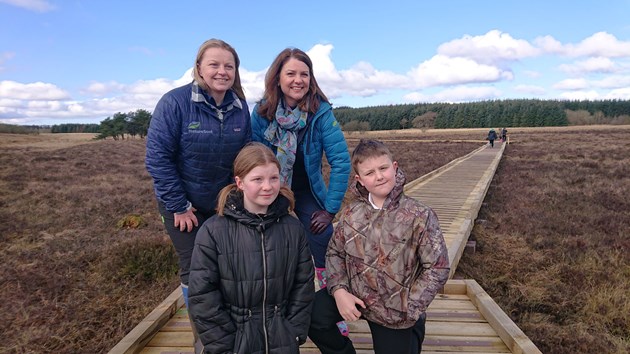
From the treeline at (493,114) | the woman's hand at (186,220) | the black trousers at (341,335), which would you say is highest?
the treeline at (493,114)

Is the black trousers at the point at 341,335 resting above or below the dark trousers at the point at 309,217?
below

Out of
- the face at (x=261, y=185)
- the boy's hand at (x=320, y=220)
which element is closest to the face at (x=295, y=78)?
the face at (x=261, y=185)

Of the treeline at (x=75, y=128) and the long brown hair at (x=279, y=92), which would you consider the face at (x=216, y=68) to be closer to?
the long brown hair at (x=279, y=92)

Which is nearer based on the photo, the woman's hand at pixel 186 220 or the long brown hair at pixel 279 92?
the woman's hand at pixel 186 220

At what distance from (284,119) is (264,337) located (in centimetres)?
142

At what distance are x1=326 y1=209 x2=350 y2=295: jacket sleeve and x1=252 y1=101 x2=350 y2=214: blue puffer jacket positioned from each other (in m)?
0.32

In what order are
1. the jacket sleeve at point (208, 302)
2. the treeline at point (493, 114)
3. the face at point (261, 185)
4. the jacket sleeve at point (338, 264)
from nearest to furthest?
1. the jacket sleeve at point (208, 302)
2. the face at point (261, 185)
3. the jacket sleeve at point (338, 264)
4. the treeline at point (493, 114)

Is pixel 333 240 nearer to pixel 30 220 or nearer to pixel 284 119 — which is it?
pixel 284 119

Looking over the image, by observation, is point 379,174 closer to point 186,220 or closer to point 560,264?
point 186,220

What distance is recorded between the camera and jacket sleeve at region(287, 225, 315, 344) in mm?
2457

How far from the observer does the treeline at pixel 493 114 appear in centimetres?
9406

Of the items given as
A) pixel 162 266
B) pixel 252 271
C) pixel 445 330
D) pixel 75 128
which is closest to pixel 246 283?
pixel 252 271

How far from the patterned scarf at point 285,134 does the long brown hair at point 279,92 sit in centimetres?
5

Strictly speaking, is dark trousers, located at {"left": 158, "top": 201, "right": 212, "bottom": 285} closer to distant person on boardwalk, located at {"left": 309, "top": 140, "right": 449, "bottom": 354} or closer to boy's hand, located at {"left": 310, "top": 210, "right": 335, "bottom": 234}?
boy's hand, located at {"left": 310, "top": 210, "right": 335, "bottom": 234}
